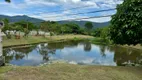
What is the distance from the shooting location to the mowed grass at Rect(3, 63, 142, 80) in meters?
8.99

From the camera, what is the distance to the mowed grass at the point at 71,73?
29.5 feet

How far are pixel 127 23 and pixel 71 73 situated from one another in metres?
3.66

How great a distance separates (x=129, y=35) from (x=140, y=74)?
6.03 feet

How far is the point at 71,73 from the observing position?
988 cm

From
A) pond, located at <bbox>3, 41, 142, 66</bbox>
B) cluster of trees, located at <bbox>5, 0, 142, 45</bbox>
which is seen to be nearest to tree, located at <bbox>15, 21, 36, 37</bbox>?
pond, located at <bbox>3, 41, 142, 66</bbox>

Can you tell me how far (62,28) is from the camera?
78.2 m

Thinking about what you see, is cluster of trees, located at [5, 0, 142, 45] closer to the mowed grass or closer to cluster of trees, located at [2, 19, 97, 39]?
the mowed grass

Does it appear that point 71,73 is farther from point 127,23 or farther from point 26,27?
point 26,27

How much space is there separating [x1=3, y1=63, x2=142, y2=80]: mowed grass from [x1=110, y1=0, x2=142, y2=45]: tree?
153cm

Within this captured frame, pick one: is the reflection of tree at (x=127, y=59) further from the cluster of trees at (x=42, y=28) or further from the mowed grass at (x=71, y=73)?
the cluster of trees at (x=42, y=28)

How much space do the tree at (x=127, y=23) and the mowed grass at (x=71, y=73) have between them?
1531 mm

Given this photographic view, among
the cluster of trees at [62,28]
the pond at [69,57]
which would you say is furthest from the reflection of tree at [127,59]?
the cluster of trees at [62,28]

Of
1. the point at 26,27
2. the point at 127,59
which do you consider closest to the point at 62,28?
the point at 26,27

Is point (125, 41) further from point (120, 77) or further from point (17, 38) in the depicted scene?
point (17, 38)
